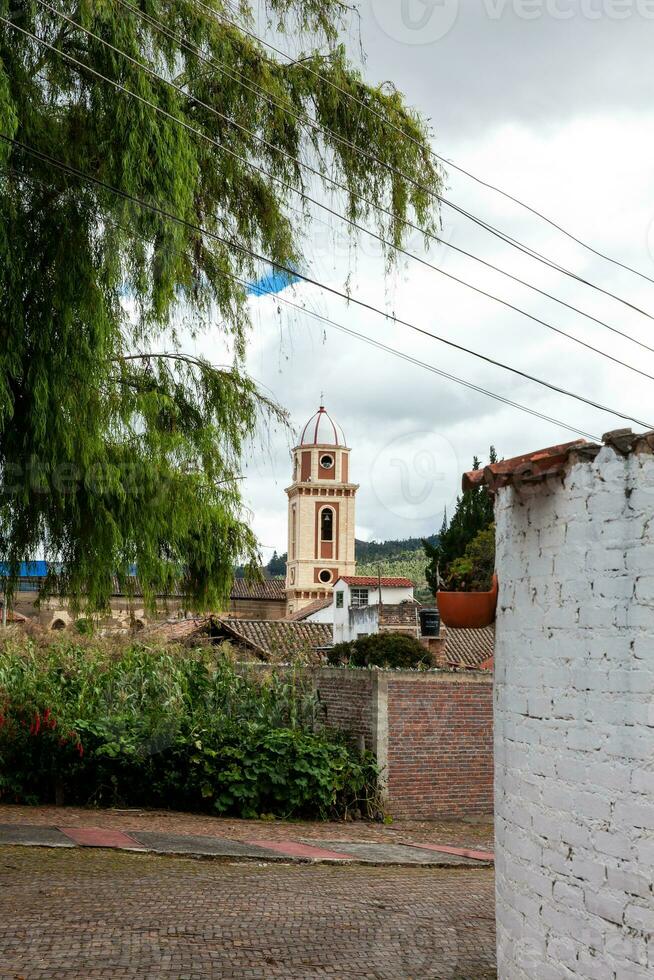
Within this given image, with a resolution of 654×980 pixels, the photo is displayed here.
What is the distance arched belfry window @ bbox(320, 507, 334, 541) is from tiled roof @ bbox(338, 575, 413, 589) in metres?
24.2

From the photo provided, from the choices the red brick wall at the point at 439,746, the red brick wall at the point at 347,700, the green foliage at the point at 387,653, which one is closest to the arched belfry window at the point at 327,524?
the green foliage at the point at 387,653

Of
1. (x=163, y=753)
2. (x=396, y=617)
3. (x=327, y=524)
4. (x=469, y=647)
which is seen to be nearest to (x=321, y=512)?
(x=327, y=524)

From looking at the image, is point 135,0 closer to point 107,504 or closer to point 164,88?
A: point 164,88

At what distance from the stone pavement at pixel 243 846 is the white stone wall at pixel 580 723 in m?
6.94

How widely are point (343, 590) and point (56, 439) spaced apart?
53026 mm

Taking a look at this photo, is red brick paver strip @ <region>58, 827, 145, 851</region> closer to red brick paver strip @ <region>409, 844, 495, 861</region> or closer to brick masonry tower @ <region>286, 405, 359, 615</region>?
red brick paver strip @ <region>409, 844, 495, 861</region>

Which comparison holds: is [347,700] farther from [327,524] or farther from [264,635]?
[327,524]

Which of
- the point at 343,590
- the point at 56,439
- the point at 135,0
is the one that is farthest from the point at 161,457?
the point at 343,590

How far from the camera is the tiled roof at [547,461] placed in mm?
4797

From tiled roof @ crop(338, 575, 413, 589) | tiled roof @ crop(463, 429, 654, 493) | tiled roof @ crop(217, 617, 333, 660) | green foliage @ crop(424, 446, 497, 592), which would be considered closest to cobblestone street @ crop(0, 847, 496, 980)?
tiled roof @ crop(463, 429, 654, 493)

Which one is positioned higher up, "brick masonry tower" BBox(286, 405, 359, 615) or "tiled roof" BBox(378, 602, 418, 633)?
"brick masonry tower" BBox(286, 405, 359, 615)

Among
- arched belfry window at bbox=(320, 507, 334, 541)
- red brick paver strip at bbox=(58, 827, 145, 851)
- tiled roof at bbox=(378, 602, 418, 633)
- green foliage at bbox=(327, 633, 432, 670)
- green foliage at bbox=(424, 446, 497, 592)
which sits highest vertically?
arched belfry window at bbox=(320, 507, 334, 541)

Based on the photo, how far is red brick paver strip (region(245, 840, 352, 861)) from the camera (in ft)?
40.9

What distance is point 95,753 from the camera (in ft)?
50.0
